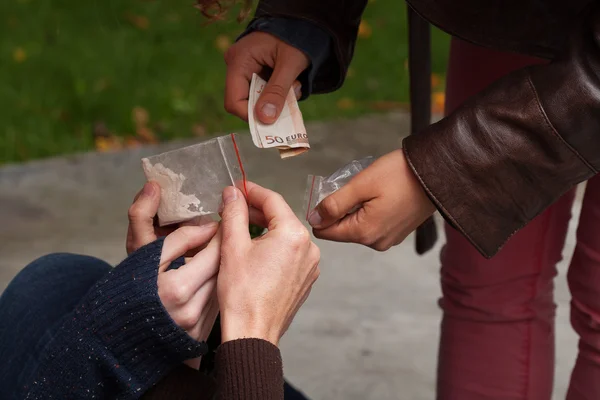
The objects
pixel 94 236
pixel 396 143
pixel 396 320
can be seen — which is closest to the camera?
pixel 396 320

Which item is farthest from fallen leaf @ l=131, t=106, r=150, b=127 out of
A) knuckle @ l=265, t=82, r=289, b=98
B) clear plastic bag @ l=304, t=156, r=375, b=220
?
clear plastic bag @ l=304, t=156, r=375, b=220

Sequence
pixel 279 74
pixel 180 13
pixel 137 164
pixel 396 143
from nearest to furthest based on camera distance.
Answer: pixel 279 74 < pixel 137 164 < pixel 396 143 < pixel 180 13

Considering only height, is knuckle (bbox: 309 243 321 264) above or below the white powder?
below

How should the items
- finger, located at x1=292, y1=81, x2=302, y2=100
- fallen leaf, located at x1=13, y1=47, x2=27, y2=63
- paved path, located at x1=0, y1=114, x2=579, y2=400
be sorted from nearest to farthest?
finger, located at x1=292, y1=81, x2=302, y2=100
paved path, located at x1=0, y1=114, x2=579, y2=400
fallen leaf, located at x1=13, y1=47, x2=27, y2=63

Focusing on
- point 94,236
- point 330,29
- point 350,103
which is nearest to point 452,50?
point 330,29

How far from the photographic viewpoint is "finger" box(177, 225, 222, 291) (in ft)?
3.75

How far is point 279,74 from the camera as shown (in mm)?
1569

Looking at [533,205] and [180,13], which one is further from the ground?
[180,13]

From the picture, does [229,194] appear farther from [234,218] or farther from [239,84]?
[239,84]


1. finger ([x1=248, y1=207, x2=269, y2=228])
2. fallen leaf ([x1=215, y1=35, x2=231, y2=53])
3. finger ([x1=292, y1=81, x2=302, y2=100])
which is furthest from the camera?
fallen leaf ([x1=215, y1=35, x2=231, y2=53])

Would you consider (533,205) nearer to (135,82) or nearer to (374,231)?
(374,231)

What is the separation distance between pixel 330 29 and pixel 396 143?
7.93 ft

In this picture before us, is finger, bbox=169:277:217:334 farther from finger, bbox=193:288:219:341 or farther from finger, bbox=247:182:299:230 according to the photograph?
finger, bbox=247:182:299:230

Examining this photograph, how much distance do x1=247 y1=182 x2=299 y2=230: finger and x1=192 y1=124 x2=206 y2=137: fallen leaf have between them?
2.82 metres
